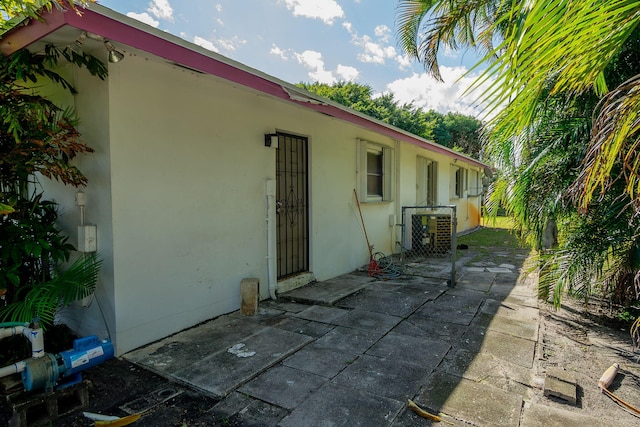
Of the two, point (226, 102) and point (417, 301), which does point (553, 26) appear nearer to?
point (226, 102)

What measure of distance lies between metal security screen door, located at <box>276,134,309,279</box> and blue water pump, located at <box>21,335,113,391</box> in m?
2.92

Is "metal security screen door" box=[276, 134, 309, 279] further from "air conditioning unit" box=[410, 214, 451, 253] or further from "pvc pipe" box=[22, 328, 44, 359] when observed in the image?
"air conditioning unit" box=[410, 214, 451, 253]

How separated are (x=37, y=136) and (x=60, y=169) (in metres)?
0.29

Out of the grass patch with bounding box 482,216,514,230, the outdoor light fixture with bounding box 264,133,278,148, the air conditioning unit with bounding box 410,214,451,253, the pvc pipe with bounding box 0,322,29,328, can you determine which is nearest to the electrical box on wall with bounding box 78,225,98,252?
the pvc pipe with bounding box 0,322,29,328

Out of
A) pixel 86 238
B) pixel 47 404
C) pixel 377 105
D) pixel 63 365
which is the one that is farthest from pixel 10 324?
pixel 377 105

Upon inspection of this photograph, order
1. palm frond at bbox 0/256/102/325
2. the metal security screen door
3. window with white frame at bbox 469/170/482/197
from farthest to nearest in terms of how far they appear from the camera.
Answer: window with white frame at bbox 469/170/482/197, the metal security screen door, palm frond at bbox 0/256/102/325

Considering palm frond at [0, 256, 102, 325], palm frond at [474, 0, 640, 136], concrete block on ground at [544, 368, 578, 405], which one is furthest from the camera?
palm frond at [0, 256, 102, 325]

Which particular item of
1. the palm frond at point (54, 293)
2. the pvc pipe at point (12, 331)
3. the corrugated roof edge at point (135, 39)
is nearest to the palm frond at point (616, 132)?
the corrugated roof edge at point (135, 39)

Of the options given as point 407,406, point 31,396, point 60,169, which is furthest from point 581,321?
point 60,169

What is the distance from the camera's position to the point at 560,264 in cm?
371

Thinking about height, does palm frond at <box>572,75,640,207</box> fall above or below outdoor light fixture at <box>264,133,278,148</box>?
below

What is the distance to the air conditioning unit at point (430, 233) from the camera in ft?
28.5

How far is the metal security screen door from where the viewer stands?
17.7ft

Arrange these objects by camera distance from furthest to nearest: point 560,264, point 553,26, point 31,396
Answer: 1. point 560,264
2. point 31,396
3. point 553,26
